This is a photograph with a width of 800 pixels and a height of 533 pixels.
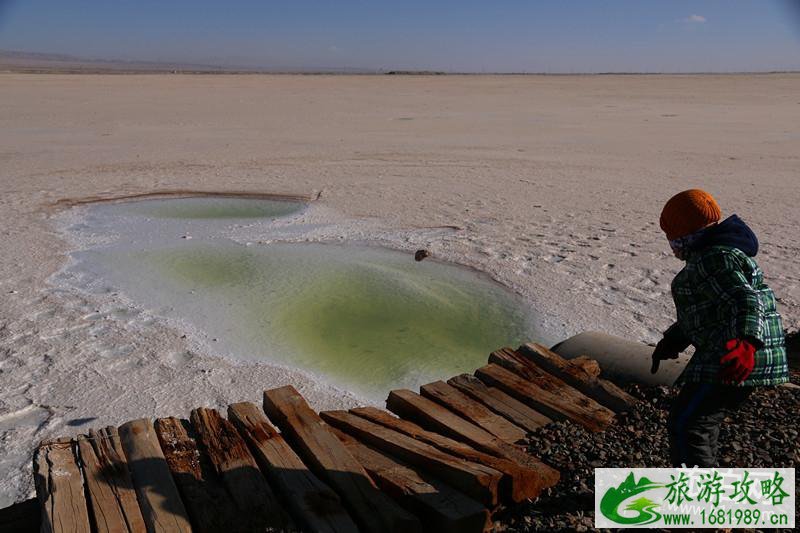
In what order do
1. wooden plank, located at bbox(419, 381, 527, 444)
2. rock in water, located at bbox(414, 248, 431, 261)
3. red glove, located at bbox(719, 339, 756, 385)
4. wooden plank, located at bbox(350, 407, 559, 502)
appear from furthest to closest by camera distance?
rock in water, located at bbox(414, 248, 431, 261) < wooden plank, located at bbox(419, 381, 527, 444) < wooden plank, located at bbox(350, 407, 559, 502) < red glove, located at bbox(719, 339, 756, 385)

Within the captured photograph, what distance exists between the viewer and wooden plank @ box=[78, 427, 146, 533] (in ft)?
7.66

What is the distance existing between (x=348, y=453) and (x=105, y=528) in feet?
2.80

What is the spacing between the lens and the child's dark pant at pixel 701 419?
7.80 ft

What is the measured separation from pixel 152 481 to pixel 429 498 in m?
0.97

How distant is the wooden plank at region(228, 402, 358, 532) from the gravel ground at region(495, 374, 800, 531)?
557mm

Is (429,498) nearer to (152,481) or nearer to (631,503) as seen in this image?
(631,503)

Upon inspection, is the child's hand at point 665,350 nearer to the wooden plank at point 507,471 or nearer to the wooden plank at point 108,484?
the wooden plank at point 507,471

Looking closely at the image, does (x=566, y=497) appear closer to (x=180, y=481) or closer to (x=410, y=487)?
(x=410, y=487)

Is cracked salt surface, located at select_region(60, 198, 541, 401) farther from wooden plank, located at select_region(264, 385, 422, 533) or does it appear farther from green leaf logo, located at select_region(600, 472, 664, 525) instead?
green leaf logo, located at select_region(600, 472, 664, 525)

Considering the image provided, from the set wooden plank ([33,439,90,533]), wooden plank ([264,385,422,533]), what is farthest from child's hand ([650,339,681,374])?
wooden plank ([33,439,90,533])

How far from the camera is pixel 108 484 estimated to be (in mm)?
2531

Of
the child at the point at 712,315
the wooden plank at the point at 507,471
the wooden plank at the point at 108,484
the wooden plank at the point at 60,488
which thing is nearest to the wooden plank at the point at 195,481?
the wooden plank at the point at 108,484

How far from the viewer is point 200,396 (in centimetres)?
402

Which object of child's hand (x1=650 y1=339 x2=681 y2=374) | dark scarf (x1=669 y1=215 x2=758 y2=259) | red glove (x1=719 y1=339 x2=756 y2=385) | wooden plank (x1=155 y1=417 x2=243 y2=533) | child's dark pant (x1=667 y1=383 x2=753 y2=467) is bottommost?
wooden plank (x1=155 y1=417 x2=243 y2=533)
